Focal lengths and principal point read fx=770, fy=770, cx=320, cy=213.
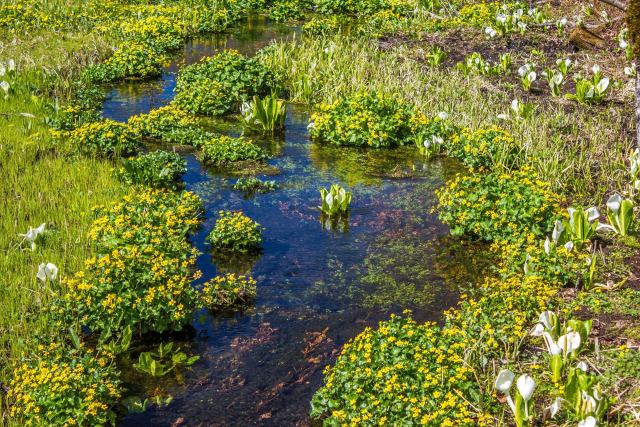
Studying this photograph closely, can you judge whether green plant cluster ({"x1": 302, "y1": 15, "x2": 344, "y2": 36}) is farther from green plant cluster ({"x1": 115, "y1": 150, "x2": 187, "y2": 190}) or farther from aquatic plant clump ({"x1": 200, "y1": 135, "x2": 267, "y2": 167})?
green plant cluster ({"x1": 115, "y1": 150, "x2": 187, "y2": 190})

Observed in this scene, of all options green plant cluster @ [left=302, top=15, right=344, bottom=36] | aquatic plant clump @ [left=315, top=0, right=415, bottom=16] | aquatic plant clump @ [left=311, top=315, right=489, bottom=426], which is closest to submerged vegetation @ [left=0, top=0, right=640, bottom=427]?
aquatic plant clump @ [left=311, top=315, right=489, bottom=426]

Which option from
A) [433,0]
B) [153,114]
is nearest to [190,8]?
[433,0]

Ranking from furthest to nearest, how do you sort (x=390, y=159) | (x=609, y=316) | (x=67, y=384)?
(x=390, y=159), (x=609, y=316), (x=67, y=384)

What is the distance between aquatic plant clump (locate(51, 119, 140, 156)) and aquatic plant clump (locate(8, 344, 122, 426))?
191 inches

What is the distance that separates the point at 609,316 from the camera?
6.89 metres

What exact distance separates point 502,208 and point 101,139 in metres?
5.39

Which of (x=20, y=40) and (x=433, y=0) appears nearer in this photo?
(x=20, y=40)

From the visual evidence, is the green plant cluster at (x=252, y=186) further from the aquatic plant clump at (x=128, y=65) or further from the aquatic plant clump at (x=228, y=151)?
the aquatic plant clump at (x=128, y=65)

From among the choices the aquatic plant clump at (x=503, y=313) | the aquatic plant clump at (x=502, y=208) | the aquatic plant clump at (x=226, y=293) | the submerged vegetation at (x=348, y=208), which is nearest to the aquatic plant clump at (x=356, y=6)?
the submerged vegetation at (x=348, y=208)

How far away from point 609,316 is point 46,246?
5428 millimetres

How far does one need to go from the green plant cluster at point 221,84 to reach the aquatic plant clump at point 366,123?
1.61 meters

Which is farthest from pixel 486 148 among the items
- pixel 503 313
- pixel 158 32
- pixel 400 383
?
pixel 158 32

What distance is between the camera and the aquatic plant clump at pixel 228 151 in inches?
411

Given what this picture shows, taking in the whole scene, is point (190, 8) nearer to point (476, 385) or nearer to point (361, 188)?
point (361, 188)
